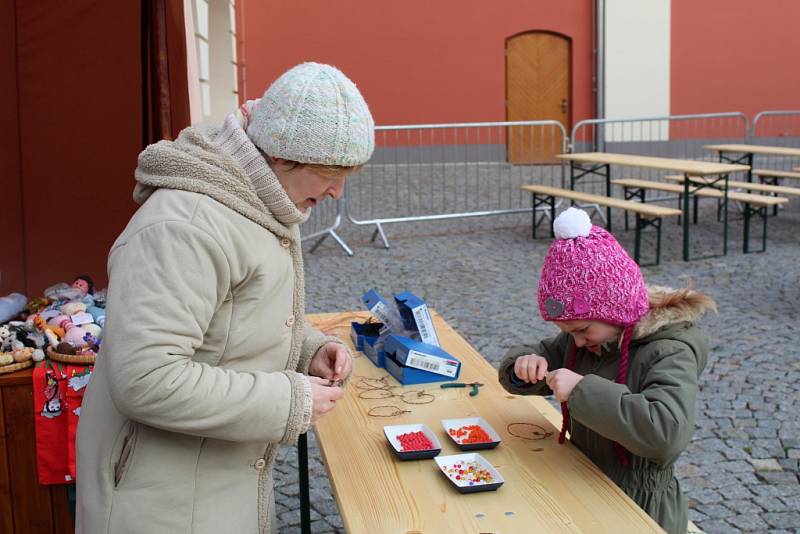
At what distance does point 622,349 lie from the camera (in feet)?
7.31

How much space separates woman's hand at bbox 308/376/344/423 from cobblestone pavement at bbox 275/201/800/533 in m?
1.67

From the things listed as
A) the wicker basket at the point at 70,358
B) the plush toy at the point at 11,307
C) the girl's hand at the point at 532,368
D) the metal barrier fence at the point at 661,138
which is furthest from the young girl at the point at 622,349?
the metal barrier fence at the point at 661,138

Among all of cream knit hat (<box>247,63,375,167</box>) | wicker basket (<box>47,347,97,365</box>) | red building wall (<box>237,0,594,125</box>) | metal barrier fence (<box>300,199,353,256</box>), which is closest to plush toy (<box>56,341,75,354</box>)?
wicker basket (<box>47,347,97,365</box>)

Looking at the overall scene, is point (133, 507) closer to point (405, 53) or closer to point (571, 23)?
point (405, 53)

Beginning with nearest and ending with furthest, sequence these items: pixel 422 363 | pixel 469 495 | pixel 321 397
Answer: pixel 321 397
pixel 469 495
pixel 422 363

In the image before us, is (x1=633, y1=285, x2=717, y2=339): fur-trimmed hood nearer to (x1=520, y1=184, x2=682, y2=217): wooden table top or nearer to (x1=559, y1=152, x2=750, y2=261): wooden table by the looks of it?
(x1=520, y1=184, x2=682, y2=217): wooden table top

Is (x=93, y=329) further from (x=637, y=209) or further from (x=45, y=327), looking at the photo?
(x=637, y=209)

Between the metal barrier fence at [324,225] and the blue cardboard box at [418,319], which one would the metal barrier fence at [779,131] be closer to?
the metal barrier fence at [324,225]

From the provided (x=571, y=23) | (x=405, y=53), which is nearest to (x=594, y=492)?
(x=405, y=53)

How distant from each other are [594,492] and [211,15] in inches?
336

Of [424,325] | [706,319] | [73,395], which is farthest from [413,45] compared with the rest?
[73,395]

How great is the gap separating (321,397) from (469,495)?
44 centimetres

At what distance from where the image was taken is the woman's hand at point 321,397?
179cm

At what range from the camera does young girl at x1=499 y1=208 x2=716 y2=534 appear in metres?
2.07
